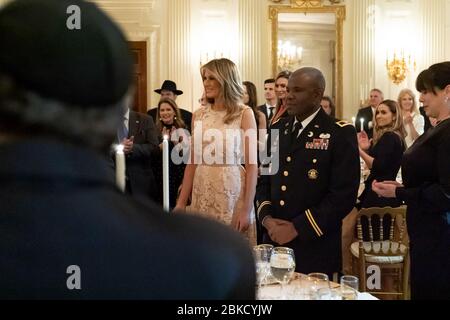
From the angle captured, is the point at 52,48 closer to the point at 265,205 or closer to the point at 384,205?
the point at 265,205

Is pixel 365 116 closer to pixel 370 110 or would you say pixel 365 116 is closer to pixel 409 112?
pixel 370 110

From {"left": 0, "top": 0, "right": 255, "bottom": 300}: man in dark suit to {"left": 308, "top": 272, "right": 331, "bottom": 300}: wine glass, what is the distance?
1.03 m

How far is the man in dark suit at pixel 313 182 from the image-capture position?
99.0 inches

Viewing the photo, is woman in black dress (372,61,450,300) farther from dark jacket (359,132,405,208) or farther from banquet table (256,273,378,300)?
dark jacket (359,132,405,208)

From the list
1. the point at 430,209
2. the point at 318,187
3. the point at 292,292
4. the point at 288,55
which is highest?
the point at 288,55

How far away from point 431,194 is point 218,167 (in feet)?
3.61

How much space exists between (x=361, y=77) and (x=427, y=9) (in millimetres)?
1309

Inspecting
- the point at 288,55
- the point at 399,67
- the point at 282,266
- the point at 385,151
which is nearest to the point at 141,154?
the point at 385,151

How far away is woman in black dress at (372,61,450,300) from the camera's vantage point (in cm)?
→ 251

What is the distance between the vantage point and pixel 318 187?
8.45 ft

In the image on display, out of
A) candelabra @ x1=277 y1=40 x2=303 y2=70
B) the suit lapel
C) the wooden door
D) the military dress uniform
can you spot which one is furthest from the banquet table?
the wooden door

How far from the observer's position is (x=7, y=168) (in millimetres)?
574

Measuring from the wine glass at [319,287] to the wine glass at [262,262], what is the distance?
0.15m
